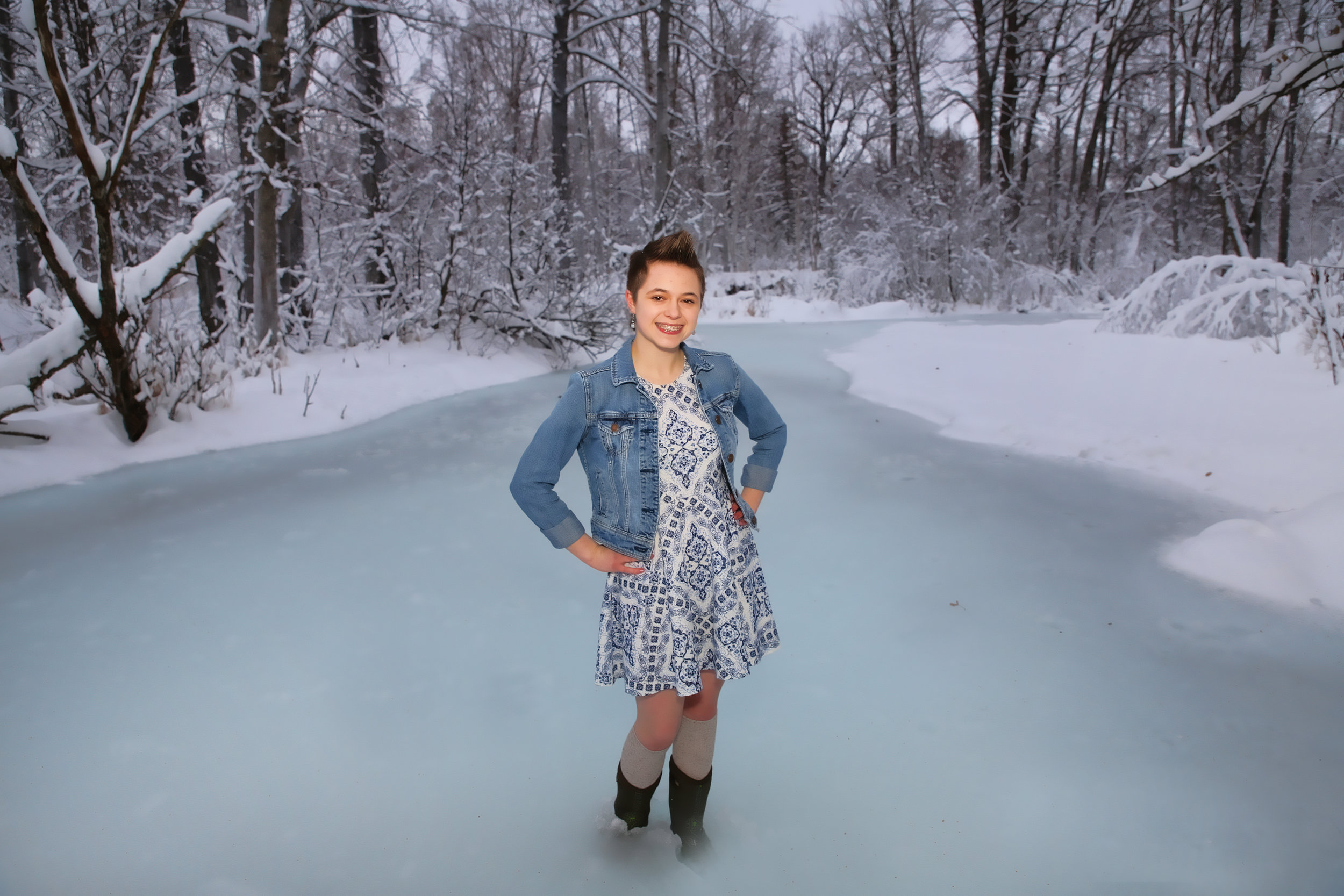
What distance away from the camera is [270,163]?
24.5 feet

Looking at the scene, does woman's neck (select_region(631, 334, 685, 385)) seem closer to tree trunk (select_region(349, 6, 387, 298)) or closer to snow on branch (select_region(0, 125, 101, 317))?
snow on branch (select_region(0, 125, 101, 317))

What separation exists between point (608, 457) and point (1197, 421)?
4.73 meters

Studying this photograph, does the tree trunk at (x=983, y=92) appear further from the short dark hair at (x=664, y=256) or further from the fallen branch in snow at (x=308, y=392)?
the short dark hair at (x=664, y=256)

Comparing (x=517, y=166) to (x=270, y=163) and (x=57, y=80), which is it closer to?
(x=270, y=163)

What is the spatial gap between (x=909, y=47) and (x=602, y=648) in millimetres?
23523

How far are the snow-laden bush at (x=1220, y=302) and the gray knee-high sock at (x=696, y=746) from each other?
6286mm

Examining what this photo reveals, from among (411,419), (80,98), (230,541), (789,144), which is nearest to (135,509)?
(230,541)

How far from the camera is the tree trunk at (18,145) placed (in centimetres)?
884

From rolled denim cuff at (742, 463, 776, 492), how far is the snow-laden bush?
237 inches

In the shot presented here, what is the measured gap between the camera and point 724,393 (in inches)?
66.8

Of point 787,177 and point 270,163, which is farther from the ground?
point 787,177

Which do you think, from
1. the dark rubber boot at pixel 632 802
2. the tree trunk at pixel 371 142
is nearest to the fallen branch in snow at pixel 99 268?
the tree trunk at pixel 371 142

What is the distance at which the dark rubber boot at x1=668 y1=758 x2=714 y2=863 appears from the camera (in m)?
1.76

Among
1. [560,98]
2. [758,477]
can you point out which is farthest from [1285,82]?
[560,98]
